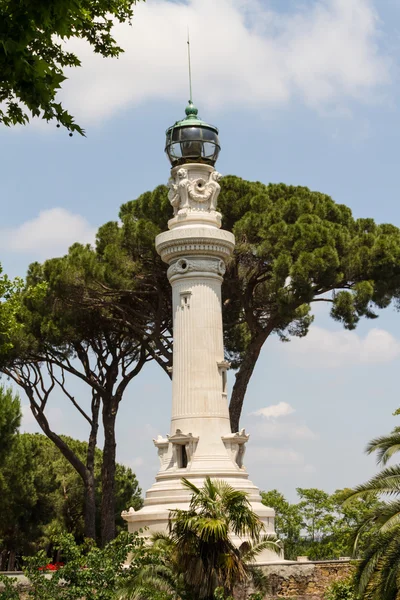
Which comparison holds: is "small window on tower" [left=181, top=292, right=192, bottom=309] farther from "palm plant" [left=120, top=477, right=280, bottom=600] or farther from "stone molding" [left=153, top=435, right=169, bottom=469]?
"palm plant" [left=120, top=477, right=280, bottom=600]

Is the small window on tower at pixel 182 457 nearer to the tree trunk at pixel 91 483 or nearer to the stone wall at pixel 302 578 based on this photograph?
the stone wall at pixel 302 578

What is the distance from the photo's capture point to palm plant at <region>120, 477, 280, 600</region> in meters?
14.3

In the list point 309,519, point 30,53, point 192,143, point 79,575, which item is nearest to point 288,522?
point 309,519

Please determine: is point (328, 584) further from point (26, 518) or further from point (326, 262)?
point (26, 518)

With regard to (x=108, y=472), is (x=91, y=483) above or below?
below

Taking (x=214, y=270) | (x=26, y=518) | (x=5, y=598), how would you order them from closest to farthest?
(x=5, y=598) < (x=214, y=270) < (x=26, y=518)

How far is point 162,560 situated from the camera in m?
15.1

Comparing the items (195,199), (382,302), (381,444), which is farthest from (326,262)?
(381,444)

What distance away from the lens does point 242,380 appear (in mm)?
27016

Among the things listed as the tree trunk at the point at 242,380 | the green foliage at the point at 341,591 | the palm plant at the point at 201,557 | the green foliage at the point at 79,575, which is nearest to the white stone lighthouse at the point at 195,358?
the green foliage at the point at 341,591

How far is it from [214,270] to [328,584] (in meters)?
8.59

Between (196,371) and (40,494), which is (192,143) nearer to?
(196,371)

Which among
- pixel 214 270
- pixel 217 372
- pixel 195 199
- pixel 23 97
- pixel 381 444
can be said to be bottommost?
pixel 381 444

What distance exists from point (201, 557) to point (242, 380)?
41.8ft
